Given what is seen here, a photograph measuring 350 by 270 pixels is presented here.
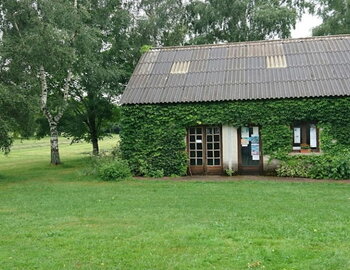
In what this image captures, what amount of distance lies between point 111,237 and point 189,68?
1245cm

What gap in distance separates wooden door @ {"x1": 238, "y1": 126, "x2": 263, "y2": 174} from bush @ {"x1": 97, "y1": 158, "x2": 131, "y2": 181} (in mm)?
4713

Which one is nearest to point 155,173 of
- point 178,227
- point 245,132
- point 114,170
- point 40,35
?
point 114,170

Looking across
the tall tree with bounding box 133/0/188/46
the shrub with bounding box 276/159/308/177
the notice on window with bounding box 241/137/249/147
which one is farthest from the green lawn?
the tall tree with bounding box 133/0/188/46

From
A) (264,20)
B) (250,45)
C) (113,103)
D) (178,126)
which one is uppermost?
(264,20)

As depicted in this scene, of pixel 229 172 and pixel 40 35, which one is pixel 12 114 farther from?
pixel 229 172

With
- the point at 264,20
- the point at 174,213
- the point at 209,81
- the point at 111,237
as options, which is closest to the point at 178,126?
the point at 209,81

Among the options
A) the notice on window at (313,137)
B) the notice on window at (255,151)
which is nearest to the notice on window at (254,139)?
the notice on window at (255,151)

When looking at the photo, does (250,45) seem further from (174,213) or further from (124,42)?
(174,213)

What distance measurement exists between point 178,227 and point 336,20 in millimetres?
27212

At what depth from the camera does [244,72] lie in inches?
719

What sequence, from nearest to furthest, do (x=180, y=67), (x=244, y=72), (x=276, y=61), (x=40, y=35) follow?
1. (x=40, y=35)
2. (x=244, y=72)
3. (x=276, y=61)
4. (x=180, y=67)

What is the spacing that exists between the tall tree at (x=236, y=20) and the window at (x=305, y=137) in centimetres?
1515

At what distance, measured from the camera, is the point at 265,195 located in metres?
12.4

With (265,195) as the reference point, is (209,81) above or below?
Answer: above
